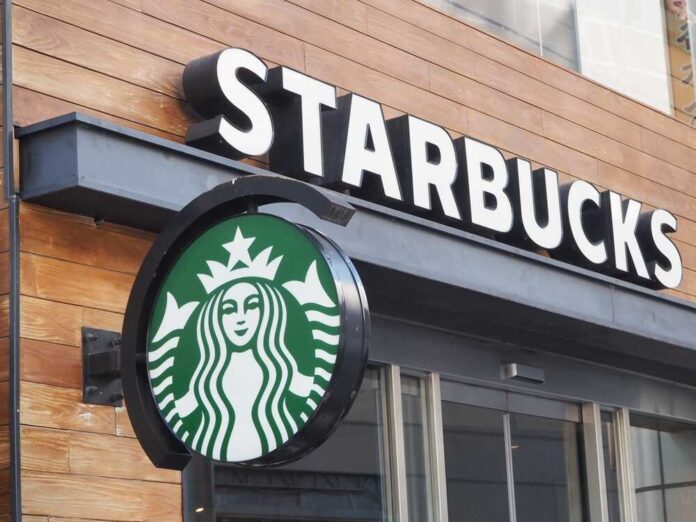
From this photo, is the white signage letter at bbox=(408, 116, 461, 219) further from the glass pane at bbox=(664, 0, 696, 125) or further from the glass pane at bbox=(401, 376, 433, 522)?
the glass pane at bbox=(664, 0, 696, 125)

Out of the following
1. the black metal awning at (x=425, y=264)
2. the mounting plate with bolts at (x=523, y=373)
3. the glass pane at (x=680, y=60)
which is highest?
the glass pane at (x=680, y=60)

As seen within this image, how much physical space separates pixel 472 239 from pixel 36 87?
2894 millimetres

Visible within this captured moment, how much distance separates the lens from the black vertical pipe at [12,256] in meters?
5.93

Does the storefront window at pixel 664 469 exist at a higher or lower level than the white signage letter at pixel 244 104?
lower

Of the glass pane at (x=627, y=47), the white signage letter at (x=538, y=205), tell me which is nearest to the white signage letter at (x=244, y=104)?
the white signage letter at (x=538, y=205)

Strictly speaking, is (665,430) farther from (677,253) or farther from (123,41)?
(123,41)

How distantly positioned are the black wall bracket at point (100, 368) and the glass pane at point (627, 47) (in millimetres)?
6025

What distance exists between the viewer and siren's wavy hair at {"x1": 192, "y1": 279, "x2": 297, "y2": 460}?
4863 millimetres

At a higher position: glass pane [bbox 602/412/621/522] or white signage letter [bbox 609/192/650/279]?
white signage letter [bbox 609/192/650/279]

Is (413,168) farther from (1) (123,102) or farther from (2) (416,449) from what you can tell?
(1) (123,102)

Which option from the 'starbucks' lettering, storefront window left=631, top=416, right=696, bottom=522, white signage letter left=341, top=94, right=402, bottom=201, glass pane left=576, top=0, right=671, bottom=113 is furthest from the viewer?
glass pane left=576, top=0, right=671, bottom=113

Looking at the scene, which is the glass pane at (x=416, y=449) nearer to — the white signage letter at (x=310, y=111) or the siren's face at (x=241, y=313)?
the white signage letter at (x=310, y=111)

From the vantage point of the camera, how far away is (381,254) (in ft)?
25.1

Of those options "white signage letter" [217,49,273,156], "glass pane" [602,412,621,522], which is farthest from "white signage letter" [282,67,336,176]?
"glass pane" [602,412,621,522]
